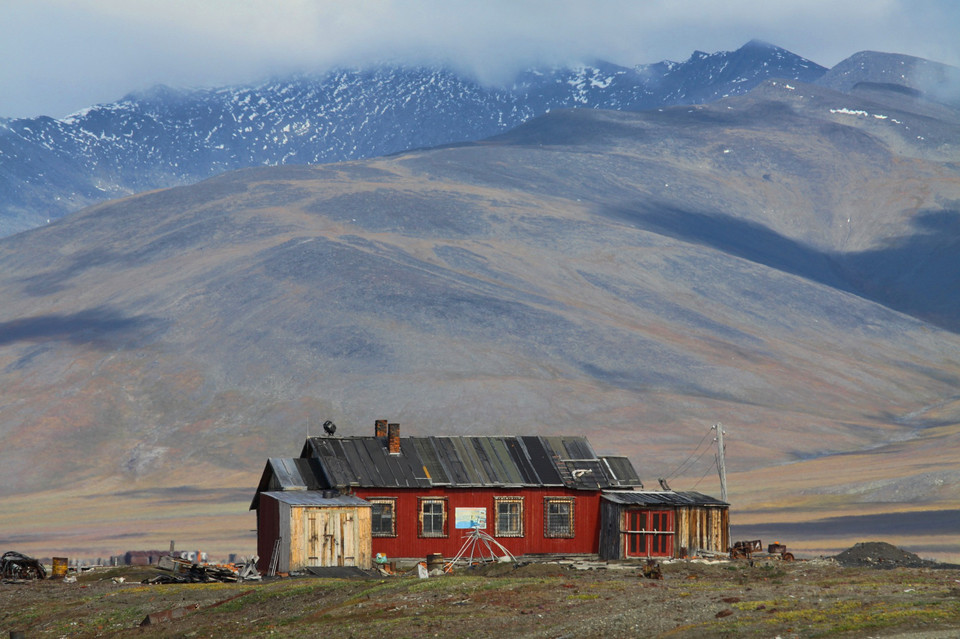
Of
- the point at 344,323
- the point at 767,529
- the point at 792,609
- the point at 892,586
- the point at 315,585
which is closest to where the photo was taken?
the point at 792,609

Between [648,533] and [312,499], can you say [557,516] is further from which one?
[312,499]

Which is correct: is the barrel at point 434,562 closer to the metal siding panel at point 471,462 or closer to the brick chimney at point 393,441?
the metal siding panel at point 471,462

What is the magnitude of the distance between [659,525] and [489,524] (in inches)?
238

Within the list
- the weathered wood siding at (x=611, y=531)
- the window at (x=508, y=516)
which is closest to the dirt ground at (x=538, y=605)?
the weathered wood siding at (x=611, y=531)

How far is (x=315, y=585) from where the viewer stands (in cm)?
3656

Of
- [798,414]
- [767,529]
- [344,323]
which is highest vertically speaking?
[344,323]

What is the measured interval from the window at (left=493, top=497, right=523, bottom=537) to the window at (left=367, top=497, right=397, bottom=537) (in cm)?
373

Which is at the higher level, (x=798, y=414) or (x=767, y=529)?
(x=798, y=414)

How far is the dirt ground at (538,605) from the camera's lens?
2578 cm

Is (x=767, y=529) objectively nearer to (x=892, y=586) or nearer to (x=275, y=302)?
(x=892, y=586)

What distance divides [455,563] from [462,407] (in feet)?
312

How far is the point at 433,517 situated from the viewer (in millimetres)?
47750

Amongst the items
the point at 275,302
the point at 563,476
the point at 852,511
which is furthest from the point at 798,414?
the point at 563,476

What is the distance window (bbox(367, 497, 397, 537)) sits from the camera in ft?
154
